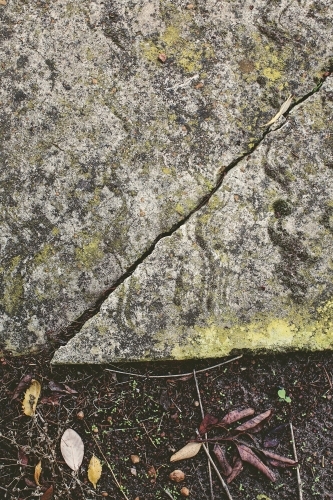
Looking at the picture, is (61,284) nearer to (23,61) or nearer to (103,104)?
(103,104)

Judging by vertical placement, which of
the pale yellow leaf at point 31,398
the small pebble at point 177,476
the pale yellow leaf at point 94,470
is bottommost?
the pale yellow leaf at point 94,470

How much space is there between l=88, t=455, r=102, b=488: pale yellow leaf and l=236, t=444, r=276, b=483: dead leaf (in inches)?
21.4

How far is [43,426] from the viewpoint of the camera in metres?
2.15

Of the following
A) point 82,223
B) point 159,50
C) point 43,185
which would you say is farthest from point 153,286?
point 159,50

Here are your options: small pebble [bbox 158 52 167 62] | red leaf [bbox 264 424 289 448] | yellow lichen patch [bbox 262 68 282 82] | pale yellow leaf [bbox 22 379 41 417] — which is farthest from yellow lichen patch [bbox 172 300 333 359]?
small pebble [bbox 158 52 167 62]

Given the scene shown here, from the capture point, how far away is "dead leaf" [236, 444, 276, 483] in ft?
6.89

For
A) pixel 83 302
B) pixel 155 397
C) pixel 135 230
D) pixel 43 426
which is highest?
pixel 135 230

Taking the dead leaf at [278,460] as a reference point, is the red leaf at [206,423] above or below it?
below

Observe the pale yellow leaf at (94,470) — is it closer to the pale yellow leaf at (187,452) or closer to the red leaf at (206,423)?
the pale yellow leaf at (187,452)

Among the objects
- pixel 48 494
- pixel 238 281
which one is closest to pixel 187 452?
pixel 48 494

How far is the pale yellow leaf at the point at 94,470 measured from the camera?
2.13 m

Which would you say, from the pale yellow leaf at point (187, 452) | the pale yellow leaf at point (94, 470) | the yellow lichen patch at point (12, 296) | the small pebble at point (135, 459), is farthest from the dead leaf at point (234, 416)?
the yellow lichen patch at point (12, 296)

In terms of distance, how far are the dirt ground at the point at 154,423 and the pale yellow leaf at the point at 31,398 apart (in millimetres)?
19

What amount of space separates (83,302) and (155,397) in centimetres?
47
